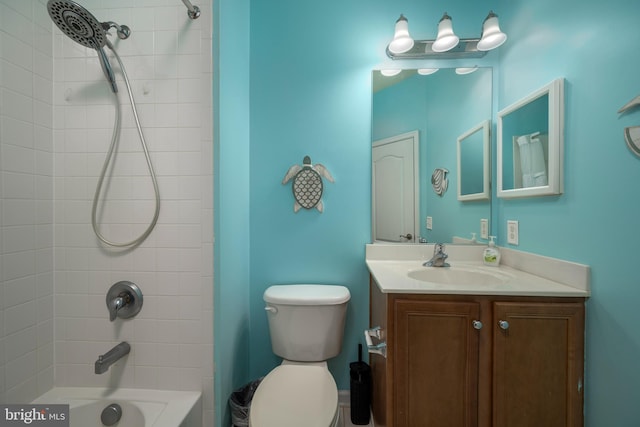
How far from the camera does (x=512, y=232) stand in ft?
4.37

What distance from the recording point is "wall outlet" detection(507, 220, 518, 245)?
51.4 inches

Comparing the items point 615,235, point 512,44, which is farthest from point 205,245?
point 512,44

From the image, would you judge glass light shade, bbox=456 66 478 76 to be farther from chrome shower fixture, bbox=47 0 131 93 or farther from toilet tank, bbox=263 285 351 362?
chrome shower fixture, bbox=47 0 131 93

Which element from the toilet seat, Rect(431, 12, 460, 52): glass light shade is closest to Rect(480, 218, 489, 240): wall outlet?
Rect(431, 12, 460, 52): glass light shade

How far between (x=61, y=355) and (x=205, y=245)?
0.88 metres

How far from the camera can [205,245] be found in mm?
1141

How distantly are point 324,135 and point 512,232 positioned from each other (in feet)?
3.86

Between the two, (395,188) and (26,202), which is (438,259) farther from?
(26,202)

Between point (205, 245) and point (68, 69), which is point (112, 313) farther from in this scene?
point (68, 69)

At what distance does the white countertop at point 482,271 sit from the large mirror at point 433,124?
0.09m

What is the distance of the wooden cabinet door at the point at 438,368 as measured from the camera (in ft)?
3.06

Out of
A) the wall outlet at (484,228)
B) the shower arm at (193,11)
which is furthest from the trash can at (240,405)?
the shower arm at (193,11)

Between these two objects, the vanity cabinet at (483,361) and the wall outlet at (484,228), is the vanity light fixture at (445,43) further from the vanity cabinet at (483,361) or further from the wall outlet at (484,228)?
the vanity cabinet at (483,361)

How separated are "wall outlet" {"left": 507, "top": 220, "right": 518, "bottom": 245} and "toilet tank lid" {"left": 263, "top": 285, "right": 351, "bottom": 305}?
93cm
